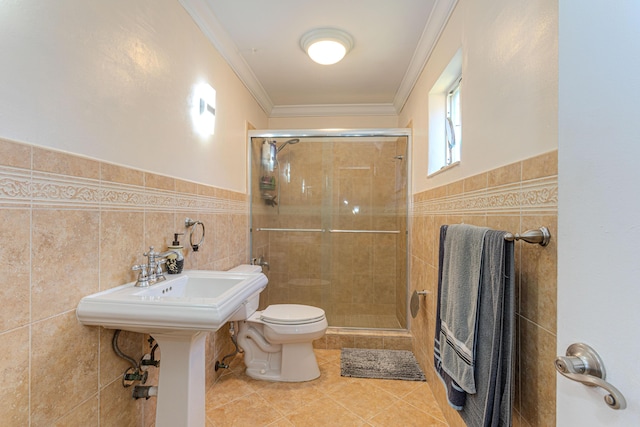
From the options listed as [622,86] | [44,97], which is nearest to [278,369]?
[44,97]

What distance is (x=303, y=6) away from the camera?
5.76ft

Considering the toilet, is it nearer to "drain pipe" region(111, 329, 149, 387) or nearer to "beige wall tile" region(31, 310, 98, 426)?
"drain pipe" region(111, 329, 149, 387)

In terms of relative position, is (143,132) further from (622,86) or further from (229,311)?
(622,86)

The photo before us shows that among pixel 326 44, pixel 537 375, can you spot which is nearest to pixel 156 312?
pixel 537 375

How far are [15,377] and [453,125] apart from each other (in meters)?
2.37

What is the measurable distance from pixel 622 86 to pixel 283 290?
282 cm

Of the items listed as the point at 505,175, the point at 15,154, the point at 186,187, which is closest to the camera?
the point at 15,154

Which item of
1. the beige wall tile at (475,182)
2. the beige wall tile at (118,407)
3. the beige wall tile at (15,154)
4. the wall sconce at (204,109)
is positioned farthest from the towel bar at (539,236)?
the wall sconce at (204,109)

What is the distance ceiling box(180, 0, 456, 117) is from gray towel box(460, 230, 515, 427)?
4.77 ft

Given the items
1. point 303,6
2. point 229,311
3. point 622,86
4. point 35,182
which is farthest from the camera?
point 303,6

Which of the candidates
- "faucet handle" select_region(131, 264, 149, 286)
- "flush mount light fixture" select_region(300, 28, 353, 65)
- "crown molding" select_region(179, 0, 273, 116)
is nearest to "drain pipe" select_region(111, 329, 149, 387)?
"faucet handle" select_region(131, 264, 149, 286)

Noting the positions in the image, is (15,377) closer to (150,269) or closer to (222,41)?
(150,269)

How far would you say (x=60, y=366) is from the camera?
0.92 m

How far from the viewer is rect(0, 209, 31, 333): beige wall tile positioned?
0.78 m
